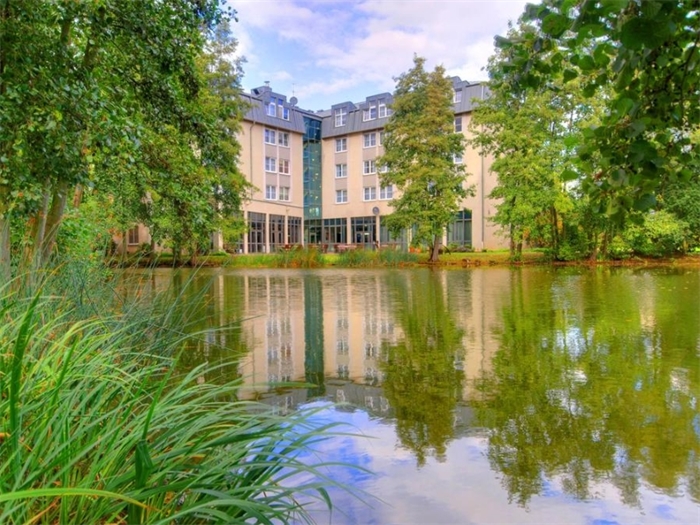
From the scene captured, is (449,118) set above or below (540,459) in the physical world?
above

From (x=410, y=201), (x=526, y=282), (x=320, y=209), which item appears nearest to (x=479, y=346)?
(x=526, y=282)

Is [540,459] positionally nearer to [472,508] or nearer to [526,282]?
[472,508]

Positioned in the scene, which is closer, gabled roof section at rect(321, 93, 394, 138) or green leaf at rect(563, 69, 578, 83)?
green leaf at rect(563, 69, 578, 83)

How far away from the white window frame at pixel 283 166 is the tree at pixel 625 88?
47.0 m

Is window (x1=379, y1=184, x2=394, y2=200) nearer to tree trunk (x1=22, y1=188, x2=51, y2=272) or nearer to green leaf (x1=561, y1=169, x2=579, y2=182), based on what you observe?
tree trunk (x1=22, y1=188, x2=51, y2=272)

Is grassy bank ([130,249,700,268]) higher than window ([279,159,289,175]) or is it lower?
lower

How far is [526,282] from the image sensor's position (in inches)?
709

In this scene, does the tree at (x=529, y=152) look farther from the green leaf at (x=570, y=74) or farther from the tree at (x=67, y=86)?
the green leaf at (x=570, y=74)

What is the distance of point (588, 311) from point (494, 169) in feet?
67.6

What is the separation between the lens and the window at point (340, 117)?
165 ft

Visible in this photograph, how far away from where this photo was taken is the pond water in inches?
118

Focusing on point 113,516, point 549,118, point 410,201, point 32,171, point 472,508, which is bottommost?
point 472,508

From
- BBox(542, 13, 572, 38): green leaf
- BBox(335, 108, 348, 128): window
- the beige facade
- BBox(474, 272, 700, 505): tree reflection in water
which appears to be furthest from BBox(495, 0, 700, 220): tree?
BBox(335, 108, 348, 128): window

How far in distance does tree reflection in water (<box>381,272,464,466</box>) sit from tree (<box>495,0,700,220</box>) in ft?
7.18
